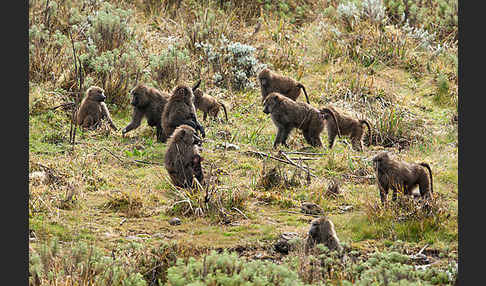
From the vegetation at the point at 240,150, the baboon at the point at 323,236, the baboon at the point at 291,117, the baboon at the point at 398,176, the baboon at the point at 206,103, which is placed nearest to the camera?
the vegetation at the point at 240,150

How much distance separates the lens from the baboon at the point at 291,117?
10.4 metres

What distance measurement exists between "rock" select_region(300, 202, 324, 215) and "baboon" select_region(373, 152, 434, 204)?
2.63 feet

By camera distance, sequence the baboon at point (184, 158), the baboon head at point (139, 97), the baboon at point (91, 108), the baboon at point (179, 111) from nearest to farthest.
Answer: the baboon at point (184, 158)
the baboon at point (179, 111)
the baboon head at point (139, 97)
the baboon at point (91, 108)

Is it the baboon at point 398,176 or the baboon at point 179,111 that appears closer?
the baboon at point 398,176

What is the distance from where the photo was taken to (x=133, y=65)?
41.0 ft

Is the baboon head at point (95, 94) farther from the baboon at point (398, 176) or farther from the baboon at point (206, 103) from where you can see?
the baboon at point (398, 176)

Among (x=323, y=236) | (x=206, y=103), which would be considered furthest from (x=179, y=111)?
(x=323, y=236)

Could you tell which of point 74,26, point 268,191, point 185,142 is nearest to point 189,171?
point 185,142

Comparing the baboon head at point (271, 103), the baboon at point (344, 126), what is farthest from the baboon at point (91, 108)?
the baboon at point (344, 126)

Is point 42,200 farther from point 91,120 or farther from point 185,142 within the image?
point 91,120

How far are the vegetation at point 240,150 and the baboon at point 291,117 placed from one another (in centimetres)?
33

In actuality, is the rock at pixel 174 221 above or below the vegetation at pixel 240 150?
below

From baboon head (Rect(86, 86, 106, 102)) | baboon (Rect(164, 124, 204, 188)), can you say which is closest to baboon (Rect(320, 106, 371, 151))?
baboon (Rect(164, 124, 204, 188))

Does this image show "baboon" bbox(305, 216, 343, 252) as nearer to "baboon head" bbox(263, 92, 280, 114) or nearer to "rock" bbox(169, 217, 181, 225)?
"rock" bbox(169, 217, 181, 225)
